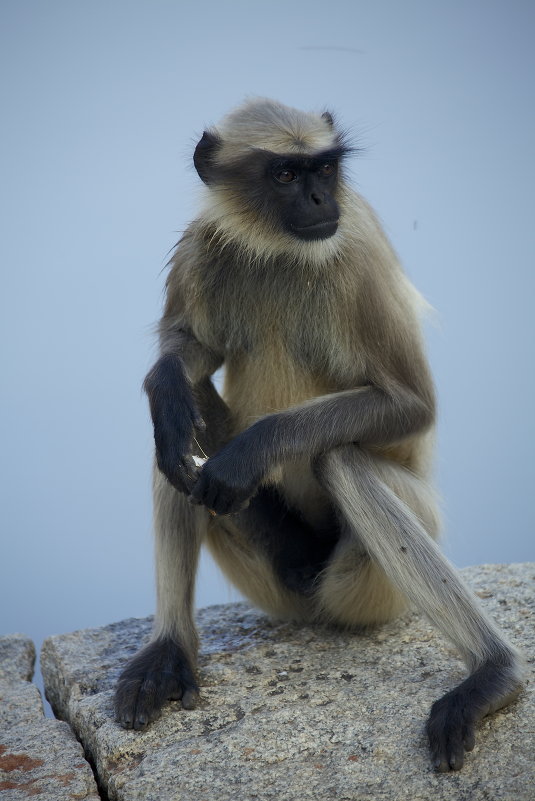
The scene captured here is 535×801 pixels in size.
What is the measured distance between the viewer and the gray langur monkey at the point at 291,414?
9.78 feet

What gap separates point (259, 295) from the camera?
3400 millimetres

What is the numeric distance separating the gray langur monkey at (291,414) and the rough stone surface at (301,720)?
11 centimetres

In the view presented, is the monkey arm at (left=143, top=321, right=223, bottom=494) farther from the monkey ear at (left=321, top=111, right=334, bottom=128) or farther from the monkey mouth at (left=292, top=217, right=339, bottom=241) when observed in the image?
the monkey ear at (left=321, top=111, right=334, bottom=128)

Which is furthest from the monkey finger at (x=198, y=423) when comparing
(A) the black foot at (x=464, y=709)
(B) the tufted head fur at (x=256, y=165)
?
(A) the black foot at (x=464, y=709)

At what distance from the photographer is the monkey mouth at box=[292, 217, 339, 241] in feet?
10.3

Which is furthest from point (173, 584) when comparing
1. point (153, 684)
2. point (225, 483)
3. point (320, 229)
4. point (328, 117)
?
point (328, 117)

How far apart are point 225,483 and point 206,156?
1.34m

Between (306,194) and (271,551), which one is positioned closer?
(306,194)

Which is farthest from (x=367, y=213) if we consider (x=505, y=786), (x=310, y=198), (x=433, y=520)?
(x=505, y=786)

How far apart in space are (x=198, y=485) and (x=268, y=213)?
103 cm

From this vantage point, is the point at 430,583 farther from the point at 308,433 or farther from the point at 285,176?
the point at 285,176

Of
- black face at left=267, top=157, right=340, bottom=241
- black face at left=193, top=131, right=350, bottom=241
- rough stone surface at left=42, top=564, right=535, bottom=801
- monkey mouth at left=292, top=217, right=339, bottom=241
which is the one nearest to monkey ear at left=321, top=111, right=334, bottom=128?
black face at left=193, top=131, right=350, bottom=241

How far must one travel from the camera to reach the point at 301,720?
286cm

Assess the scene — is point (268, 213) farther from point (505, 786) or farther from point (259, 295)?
point (505, 786)
